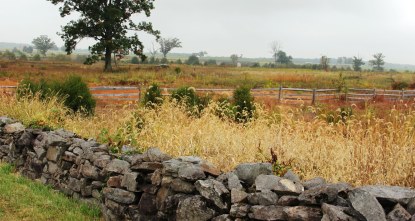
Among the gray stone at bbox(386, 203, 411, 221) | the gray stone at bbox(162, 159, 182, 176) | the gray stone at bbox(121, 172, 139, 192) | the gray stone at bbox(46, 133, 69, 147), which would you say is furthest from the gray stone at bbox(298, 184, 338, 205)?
the gray stone at bbox(46, 133, 69, 147)

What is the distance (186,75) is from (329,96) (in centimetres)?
1658

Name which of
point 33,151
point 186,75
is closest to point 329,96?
point 186,75

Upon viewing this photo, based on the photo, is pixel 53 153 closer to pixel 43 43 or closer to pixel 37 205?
pixel 37 205

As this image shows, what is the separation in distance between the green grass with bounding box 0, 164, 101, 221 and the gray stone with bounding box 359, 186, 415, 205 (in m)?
3.84

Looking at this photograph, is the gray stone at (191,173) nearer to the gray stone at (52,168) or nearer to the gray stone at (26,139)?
the gray stone at (52,168)

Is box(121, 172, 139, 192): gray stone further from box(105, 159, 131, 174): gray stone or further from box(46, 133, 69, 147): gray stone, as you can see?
box(46, 133, 69, 147): gray stone

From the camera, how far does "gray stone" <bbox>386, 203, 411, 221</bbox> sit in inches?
137

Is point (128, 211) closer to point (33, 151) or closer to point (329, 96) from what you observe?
point (33, 151)

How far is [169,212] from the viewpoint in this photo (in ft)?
17.0

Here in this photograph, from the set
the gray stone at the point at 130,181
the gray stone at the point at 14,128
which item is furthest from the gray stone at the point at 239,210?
the gray stone at the point at 14,128

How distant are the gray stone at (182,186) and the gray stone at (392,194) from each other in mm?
1951

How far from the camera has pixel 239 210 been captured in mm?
4422

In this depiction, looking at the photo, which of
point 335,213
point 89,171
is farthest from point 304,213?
point 89,171

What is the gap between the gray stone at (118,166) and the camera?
19.3ft
